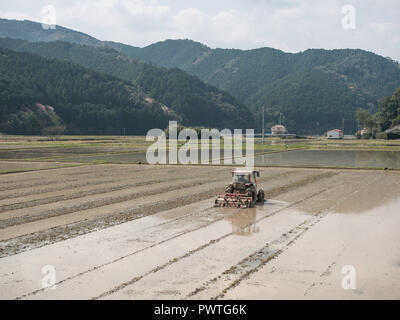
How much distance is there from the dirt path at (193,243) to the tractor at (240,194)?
2.07 ft

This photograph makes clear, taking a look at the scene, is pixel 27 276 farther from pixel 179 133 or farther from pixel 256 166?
pixel 179 133

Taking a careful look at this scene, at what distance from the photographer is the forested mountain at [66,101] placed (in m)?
140

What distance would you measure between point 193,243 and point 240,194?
296 inches

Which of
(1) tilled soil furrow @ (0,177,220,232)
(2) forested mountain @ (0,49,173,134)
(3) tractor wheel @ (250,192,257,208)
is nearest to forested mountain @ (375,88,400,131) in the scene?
(2) forested mountain @ (0,49,173,134)

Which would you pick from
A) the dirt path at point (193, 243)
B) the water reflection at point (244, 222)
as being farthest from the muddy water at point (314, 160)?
the water reflection at point (244, 222)

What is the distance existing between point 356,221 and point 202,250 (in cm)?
794

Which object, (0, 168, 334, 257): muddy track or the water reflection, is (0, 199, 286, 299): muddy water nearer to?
the water reflection

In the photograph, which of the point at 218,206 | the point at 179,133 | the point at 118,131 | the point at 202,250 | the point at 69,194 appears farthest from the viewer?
the point at 118,131

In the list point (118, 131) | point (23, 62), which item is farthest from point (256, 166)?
point (23, 62)

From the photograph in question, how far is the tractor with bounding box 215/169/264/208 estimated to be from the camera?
22.8 metres

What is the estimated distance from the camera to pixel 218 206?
2295 centimetres

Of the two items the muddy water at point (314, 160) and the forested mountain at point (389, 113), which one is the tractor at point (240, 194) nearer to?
the muddy water at point (314, 160)

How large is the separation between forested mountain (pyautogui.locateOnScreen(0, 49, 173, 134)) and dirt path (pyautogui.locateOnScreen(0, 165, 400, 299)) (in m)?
115

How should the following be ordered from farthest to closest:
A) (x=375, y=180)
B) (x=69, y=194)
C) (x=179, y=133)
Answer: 1. (x=179, y=133)
2. (x=375, y=180)
3. (x=69, y=194)
